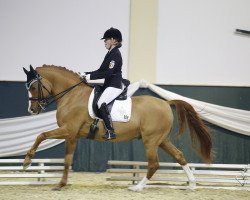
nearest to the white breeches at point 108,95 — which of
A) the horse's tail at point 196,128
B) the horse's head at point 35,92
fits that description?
the horse's head at point 35,92

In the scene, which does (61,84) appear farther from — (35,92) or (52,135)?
(52,135)

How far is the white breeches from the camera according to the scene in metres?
5.32

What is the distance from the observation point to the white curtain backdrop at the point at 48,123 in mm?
7984

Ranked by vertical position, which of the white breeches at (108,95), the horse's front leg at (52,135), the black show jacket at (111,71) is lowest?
the horse's front leg at (52,135)

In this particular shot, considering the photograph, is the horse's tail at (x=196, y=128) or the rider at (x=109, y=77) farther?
the horse's tail at (x=196, y=128)

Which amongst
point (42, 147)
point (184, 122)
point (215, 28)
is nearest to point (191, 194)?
point (184, 122)

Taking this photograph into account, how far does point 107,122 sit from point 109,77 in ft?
1.91

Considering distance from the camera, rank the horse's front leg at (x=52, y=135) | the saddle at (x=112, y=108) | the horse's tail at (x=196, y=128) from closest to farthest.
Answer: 1. the horse's front leg at (x=52, y=135)
2. the saddle at (x=112, y=108)
3. the horse's tail at (x=196, y=128)

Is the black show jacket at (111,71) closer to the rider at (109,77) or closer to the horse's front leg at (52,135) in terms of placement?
the rider at (109,77)

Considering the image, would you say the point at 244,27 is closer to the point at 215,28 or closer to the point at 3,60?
the point at 215,28

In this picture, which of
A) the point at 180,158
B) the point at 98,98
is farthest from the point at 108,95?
the point at 180,158

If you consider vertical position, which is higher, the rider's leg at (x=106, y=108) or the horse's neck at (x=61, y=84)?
the horse's neck at (x=61, y=84)

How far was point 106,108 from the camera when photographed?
529 centimetres

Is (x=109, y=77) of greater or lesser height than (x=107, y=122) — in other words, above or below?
above
